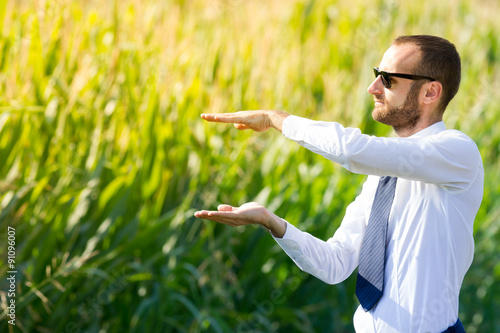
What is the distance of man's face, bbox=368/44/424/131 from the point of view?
72.7 inches

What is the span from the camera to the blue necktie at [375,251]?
187cm

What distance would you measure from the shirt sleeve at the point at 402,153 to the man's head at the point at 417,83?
4.8 inches

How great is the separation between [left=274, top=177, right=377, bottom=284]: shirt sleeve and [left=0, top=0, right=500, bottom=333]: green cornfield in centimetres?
130

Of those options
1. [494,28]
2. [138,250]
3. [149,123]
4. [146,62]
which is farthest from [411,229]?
[494,28]

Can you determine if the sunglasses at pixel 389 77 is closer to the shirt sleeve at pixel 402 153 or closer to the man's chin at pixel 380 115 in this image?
the man's chin at pixel 380 115

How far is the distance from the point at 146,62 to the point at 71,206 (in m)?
1.16

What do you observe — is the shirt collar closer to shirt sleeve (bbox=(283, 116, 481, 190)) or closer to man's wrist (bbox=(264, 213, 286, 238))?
shirt sleeve (bbox=(283, 116, 481, 190))

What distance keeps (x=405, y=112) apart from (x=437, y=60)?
174 millimetres

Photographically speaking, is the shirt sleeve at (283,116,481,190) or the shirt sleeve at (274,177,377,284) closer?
the shirt sleeve at (283,116,481,190)

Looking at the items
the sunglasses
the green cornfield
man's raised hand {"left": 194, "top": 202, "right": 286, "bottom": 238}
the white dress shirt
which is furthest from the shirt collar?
the green cornfield
